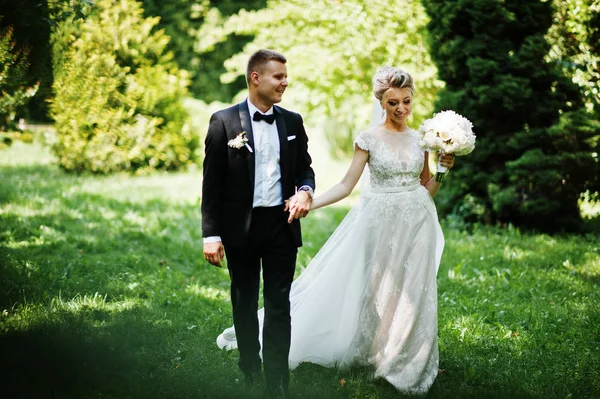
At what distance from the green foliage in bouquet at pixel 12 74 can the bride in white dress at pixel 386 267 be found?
286cm

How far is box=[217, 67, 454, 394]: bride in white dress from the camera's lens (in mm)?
3975

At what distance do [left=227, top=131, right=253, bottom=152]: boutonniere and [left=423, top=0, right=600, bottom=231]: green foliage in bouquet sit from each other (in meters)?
5.49

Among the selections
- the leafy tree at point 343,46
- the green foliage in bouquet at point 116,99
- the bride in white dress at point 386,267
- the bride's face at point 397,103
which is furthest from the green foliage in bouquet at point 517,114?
the green foliage in bouquet at point 116,99

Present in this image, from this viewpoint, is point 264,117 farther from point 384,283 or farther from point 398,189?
point 384,283

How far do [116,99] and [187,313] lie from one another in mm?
9098

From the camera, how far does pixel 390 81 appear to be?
395cm

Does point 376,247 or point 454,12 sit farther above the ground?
point 454,12

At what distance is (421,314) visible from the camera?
13.1ft

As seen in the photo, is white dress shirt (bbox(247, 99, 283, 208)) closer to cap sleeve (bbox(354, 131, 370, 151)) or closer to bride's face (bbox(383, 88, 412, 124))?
cap sleeve (bbox(354, 131, 370, 151))

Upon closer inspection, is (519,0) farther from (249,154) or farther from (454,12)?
(249,154)

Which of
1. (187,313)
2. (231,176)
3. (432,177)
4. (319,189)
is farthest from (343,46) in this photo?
(231,176)

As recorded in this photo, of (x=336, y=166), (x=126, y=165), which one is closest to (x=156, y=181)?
(x=126, y=165)

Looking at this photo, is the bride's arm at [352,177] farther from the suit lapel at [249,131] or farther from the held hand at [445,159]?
the suit lapel at [249,131]

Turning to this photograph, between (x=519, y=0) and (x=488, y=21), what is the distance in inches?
19.1
